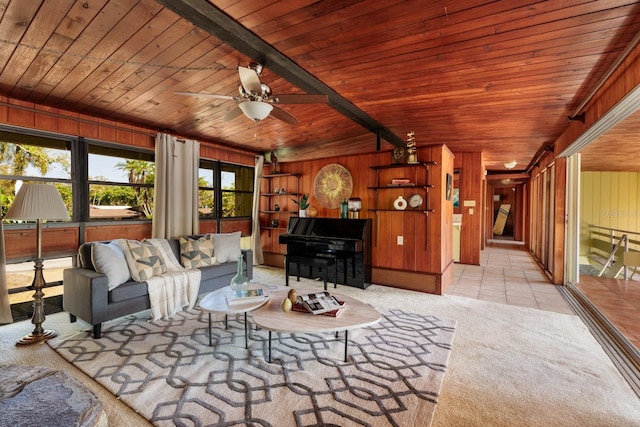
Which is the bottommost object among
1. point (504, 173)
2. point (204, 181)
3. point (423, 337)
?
point (423, 337)

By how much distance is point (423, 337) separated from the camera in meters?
2.71

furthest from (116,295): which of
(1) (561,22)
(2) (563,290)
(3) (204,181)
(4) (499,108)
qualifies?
(2) (563,290)

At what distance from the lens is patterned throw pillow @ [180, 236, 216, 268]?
12.6 feet

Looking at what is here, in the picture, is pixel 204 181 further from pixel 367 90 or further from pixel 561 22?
pixel 561 22

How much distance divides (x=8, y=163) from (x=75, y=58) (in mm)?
1751

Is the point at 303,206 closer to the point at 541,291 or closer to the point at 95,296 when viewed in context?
the point at 95,296

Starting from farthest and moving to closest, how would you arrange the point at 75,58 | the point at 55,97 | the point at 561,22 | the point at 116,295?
the point at 55,97
the point at 116,295
the point at 75,58
the point at 561,22

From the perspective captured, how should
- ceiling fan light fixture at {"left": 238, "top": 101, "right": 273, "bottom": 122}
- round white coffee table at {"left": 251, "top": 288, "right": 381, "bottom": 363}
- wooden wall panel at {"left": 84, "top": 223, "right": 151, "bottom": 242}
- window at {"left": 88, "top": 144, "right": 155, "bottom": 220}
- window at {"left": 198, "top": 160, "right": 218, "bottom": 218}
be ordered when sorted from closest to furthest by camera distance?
round white coffee table at {"left": 251, "top": 288, "right": 381, "bottom": 363} < ceiling fan light fixture at {"left": 238, "top": 101, "right": 273, "bottom": 122} < wooden wall panel at {"left": 84, "top": 223, "right": 151, "bottom": 242} < window at {"left": 88, "top": 144, "right": 155, "bottom": 220} < window at {"left": 198, "top": 160, "right": 218, "bottom": 218}

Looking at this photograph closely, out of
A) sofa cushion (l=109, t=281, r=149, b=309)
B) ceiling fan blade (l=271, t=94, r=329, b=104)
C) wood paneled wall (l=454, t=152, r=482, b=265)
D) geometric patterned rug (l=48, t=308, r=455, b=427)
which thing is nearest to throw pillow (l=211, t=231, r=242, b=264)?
sofa cushion (l=109, t=281, r=149, b=309)

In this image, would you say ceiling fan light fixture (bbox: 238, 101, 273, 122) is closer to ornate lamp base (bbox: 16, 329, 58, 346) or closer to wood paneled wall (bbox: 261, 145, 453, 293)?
wood paneled wall (bbox: 261, 145, 453, 293)

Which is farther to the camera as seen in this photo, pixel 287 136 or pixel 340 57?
pixel 287 136

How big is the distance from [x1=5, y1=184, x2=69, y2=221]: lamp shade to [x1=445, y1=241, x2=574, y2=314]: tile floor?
4.74m

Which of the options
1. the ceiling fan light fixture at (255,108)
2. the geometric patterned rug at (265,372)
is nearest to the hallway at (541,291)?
the geometric patterned rug at (265,372)

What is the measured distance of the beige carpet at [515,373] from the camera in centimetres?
169
